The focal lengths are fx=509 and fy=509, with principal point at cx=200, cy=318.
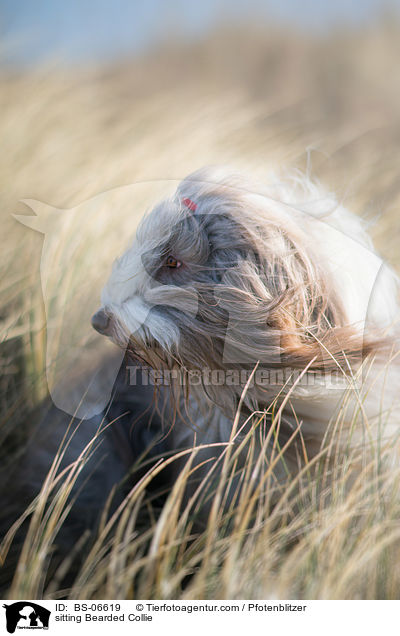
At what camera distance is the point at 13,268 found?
126 centimetres

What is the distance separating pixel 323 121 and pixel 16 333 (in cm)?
89

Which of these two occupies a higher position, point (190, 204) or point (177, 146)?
point (177, 146)

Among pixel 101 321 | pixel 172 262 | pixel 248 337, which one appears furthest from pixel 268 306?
pixel 101 321

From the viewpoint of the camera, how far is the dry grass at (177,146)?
1074 millimetres

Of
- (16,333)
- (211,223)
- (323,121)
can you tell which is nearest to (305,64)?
→ (323,121)

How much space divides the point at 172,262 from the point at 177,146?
0.31m

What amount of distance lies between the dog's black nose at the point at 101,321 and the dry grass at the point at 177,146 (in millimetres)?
83

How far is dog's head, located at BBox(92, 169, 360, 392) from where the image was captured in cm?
101

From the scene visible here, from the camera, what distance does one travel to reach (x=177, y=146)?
117 centimetres

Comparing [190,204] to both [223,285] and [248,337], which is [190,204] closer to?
[223,285]

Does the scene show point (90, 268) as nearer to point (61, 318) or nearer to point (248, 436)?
point (61, 318)

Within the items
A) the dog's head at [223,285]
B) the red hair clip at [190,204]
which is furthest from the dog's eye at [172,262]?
the red hair clip at [190,204]

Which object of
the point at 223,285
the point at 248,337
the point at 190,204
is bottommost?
the point at 248,337

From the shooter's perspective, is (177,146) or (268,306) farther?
(177,146)
